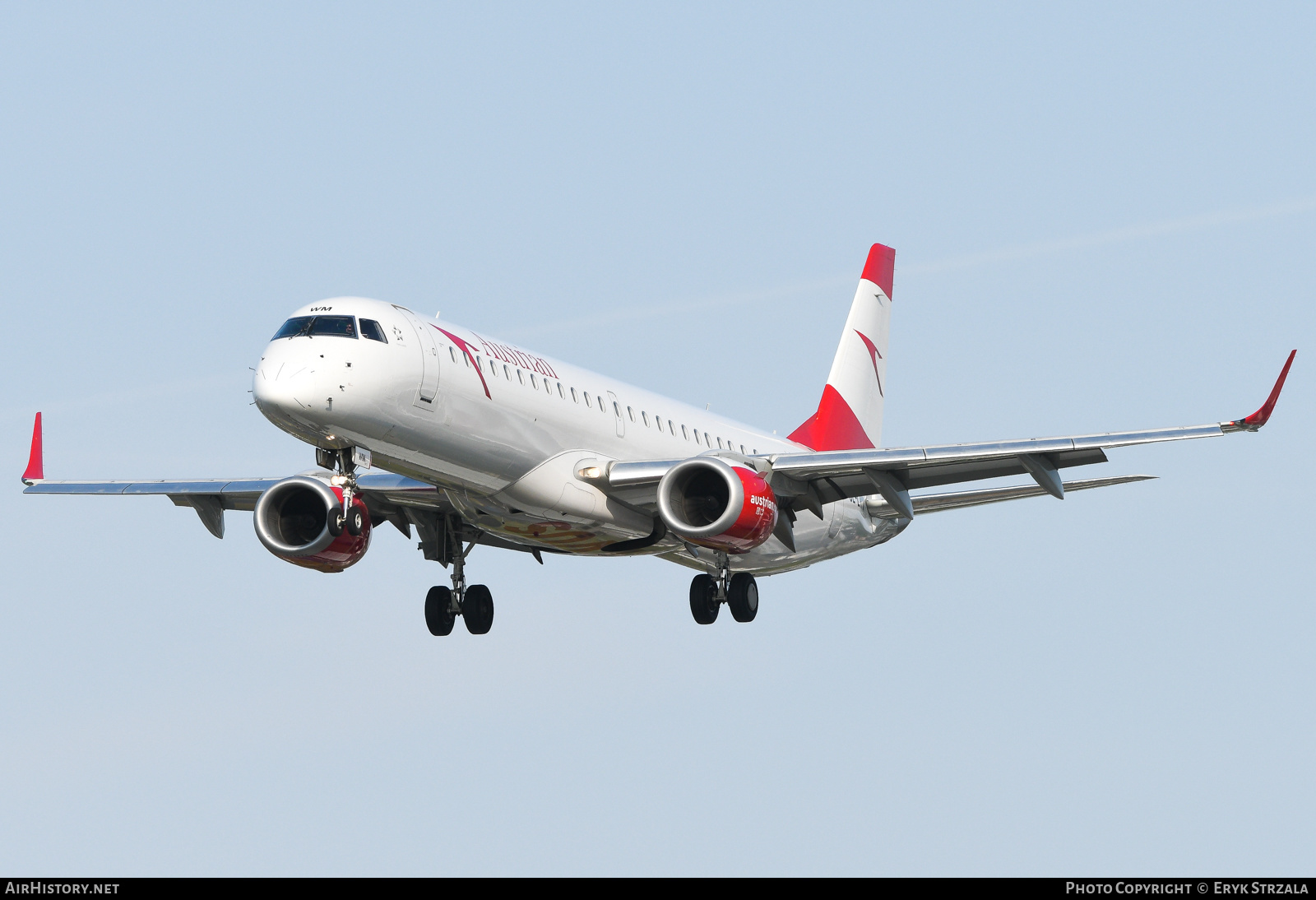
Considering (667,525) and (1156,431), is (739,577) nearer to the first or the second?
(667,525)

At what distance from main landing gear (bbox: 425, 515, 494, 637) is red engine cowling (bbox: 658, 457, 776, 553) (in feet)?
24.4

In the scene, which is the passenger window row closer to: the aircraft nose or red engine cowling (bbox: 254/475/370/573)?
the aircraft nose

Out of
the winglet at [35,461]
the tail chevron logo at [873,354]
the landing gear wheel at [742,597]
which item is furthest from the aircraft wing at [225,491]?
the tail chevron logo at [873,354]


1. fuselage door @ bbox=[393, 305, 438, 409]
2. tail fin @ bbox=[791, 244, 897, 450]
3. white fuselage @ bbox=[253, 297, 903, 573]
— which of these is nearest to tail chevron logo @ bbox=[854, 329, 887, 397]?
tail fin @ bbox=[791, 244, 897, 450]

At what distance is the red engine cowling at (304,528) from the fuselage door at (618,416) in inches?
208

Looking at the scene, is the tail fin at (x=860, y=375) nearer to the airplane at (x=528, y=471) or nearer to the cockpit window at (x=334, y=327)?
the airplane at (x=528, y=471)

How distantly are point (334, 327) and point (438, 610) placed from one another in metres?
11.2

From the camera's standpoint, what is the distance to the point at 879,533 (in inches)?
1656

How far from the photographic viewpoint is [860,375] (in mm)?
48219

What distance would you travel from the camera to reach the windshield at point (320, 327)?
28.4 meters

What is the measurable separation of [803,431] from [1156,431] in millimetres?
15019

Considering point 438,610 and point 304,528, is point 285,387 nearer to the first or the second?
point 304,528

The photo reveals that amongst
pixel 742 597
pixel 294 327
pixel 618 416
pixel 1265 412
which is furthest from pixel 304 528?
pixel 1265 412

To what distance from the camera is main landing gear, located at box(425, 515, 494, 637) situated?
38250 millimetres
